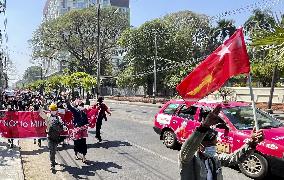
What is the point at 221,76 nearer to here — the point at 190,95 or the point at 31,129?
the point at 190,95

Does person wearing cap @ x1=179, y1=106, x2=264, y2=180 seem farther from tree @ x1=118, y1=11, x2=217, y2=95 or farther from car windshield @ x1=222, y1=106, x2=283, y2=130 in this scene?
tree @ x1=118, y1=11, x2=217, y2=95

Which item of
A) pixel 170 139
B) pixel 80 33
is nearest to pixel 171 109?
pixel 170 139

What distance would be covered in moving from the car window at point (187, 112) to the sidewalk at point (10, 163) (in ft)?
15.4

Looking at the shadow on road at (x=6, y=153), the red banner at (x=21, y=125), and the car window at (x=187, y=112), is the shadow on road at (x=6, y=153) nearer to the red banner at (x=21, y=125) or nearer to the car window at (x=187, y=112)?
the red banner at (x=21, y=125)

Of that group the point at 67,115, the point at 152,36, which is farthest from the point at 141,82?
the point at 67,115

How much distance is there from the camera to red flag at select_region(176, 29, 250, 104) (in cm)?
446

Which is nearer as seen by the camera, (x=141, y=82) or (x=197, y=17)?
(x=141, y=82)

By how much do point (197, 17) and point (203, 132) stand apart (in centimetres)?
7360

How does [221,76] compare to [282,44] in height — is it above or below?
below

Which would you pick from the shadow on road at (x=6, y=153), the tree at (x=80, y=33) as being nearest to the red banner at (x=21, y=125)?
the shadow on road at (x=6, y=153)

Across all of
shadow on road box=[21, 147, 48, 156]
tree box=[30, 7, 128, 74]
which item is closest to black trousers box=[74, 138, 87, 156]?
shadow on road box=[21, 147, 48, 156]

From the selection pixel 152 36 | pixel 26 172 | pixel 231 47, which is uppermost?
pixel 152 36

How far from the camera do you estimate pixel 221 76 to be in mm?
4559

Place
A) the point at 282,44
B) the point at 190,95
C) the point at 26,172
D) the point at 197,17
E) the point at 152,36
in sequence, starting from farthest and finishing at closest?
the point at 197,17 < the point at 152,36 < the point at 26,172 < the point at 282,44 < the point at 190,95
